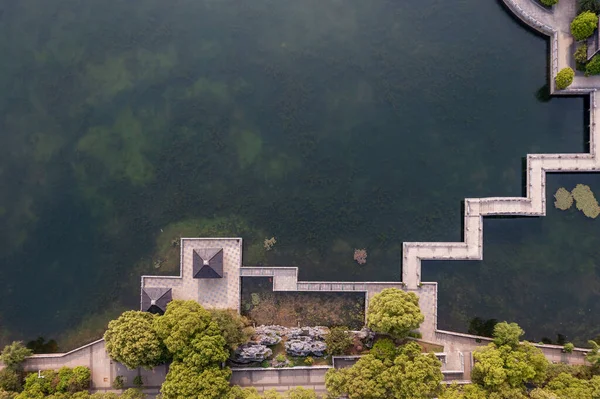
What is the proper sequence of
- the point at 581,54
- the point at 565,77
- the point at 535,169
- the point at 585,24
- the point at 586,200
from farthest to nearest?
the point at 586,200 → the point at 535,169 → the point at 581,54 → the point at 565,77 → the point at 585,24

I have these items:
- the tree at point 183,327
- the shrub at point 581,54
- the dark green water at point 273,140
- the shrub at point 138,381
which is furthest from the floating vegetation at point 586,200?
the shrub at point 138,381

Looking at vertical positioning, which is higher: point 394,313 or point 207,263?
point 207,263

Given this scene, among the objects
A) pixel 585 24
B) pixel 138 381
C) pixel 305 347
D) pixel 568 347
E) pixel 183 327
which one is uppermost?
pixel 585 24

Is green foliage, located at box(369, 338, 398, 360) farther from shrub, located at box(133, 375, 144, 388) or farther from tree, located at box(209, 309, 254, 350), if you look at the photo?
shrub, located at box(133, 375, 144, 388)

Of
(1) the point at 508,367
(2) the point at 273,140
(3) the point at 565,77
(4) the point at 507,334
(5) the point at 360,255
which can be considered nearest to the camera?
(1) the point at 508,367

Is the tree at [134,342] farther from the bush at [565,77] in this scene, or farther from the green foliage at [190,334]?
the bush at [565,77]

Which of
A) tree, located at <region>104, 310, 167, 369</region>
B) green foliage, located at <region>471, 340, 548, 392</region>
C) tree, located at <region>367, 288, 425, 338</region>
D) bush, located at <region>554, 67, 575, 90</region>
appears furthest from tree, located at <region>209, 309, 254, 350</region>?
bush, located at <region>554, 67, 575, 90</region>

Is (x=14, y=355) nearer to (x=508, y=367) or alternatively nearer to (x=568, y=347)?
(x=508, y=367)

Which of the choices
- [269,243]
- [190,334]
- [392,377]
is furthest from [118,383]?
[392,377]
